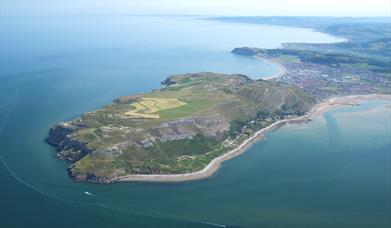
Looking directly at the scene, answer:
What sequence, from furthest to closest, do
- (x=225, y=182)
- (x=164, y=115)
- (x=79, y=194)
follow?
1. (x=164, y=115)
2. (x=225, y=182)
3. (x=79, y=194)

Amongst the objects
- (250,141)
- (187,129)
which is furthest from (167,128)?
(250,141)

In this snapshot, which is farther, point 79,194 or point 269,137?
point 269,137

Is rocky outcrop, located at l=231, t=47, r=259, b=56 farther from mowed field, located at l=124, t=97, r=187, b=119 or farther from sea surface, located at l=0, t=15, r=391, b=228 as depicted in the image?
mowed field, located at l=124, t=97, r=187, b=119

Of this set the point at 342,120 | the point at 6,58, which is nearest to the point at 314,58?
the point at 342,120

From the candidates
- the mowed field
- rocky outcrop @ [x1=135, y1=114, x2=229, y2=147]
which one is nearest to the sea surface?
rocky outcrop @ [x1=135, y1=114, x2=229, y2=147]

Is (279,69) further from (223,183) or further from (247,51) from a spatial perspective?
(223,183)

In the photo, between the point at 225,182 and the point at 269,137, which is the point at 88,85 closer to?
the point at 269,137

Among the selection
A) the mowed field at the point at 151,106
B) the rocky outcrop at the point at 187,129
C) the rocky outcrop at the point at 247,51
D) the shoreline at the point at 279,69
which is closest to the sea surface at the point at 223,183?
the rocky outcrop at the point at 187,129
